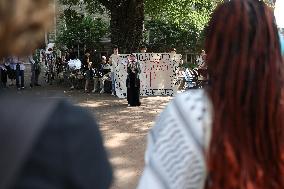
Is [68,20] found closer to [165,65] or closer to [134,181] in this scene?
[165,65]

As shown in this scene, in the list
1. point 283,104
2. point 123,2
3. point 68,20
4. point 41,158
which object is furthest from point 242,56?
point 68,20

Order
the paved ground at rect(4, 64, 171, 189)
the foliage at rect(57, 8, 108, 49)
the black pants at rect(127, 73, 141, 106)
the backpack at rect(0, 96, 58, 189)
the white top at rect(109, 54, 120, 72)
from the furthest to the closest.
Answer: the foliage at rect(57, 8, 108, 49)
the white top at rect(109, 54, 120, 72)
the black pants at rect(127, 73, 141, 106)
the paved ground at rect(4, 64, 171, 189)
the backpack at rect(0, 96, 58, 189)

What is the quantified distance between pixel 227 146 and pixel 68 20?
2361 centimetres

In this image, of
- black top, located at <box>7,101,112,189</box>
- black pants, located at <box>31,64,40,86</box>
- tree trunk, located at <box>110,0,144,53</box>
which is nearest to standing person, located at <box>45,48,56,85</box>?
black pants, located at <box>31,64,40,86</box>

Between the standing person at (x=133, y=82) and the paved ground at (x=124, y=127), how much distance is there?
262 mm

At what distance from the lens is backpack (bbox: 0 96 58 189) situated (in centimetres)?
102

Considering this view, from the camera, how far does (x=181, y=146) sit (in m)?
1.67

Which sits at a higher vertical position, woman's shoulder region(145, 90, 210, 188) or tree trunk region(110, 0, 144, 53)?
tree trunk region(110, 0, 144, 53)

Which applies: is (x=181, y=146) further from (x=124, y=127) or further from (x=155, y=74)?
(x=155, y=74)

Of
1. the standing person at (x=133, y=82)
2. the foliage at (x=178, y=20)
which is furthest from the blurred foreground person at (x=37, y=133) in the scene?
the foliage at (x=178, y=20)

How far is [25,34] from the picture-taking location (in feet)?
3.56

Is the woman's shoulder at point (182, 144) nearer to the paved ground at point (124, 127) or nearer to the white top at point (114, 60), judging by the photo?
the paved ground at point (124, 127)

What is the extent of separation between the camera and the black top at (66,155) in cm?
103

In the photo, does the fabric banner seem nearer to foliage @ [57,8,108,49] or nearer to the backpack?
foliage @ [57,8,108,49]
